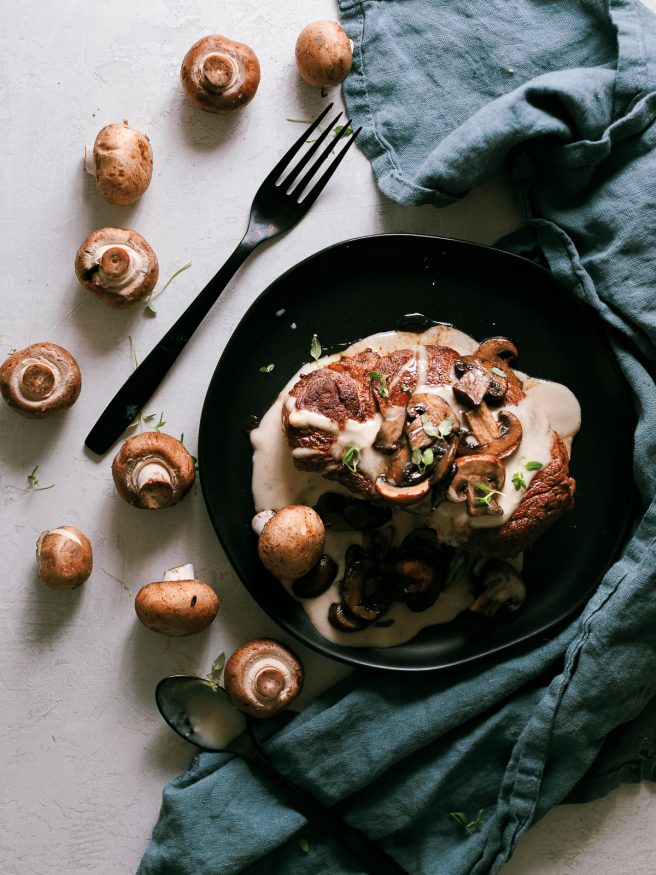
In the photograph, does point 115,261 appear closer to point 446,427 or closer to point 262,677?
point 446,427

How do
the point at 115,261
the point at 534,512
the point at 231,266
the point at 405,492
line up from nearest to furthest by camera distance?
the point at 405,492 → the point at 534,512 → the point at 115,261 → the point at 231,266

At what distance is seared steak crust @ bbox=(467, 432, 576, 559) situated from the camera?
2.54 meters

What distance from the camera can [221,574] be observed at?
285 centimetres

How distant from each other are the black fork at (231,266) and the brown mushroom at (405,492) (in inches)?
35.8

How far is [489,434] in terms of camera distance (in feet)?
8.30

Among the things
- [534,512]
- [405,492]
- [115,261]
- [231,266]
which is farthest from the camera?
[231,266]

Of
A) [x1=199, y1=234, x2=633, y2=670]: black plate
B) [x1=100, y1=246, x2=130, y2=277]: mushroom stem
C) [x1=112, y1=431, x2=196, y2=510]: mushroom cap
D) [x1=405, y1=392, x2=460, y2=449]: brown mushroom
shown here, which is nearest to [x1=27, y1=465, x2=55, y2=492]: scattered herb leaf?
[x1=112, y1=431, x2=196, y2=510]: mushroom cap

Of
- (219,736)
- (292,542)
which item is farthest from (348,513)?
(219,736)

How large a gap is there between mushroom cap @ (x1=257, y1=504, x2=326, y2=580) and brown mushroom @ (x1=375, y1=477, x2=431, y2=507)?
27 centimetres

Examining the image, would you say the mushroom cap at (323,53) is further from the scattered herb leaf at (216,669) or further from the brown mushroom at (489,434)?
the scattered herb leaf at (216,669)

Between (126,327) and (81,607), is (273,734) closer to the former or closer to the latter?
(81,607)

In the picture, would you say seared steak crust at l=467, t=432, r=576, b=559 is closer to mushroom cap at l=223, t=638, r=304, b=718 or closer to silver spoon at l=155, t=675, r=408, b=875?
mushroom cap at l=223, t=638, r=304, b=718

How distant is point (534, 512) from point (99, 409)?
5.11 ft

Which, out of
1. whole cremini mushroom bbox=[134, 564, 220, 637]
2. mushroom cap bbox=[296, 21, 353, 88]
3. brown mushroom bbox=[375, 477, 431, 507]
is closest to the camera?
brown mushroom bbox=[375, 477, 431, 507]
